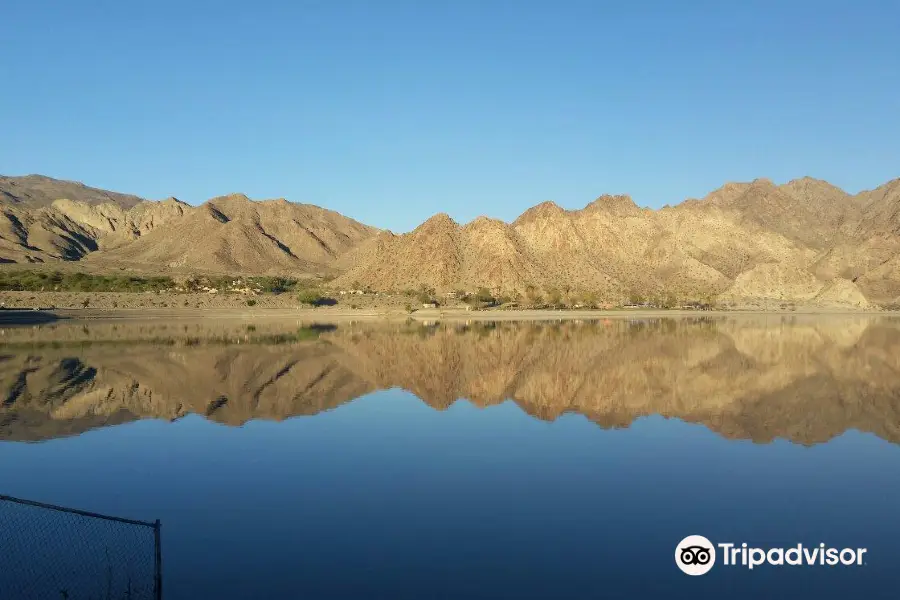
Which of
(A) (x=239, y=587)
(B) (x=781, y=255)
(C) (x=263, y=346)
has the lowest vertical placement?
(A) (x=239, y=587)

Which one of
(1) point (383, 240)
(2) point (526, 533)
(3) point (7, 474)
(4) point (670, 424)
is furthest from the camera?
(1) point (383, 240)

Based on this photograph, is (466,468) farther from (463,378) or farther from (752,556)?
(463,378)

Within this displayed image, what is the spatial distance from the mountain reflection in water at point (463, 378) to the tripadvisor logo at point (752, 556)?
10.1 meters

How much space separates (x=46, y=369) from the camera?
1442 inches

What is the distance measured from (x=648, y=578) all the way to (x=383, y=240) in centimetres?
17001

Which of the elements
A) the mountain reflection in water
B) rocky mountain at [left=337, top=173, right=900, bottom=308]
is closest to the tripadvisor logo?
the mountain reflection in water

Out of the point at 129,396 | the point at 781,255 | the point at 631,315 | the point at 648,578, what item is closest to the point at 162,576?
the point at 648,578

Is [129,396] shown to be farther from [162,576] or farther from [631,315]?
[631,315]

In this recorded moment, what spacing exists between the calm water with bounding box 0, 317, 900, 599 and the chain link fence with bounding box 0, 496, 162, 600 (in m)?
0.45

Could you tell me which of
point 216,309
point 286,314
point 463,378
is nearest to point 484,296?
point 286,314

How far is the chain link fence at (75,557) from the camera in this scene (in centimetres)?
1064

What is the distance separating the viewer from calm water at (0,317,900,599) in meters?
11.7

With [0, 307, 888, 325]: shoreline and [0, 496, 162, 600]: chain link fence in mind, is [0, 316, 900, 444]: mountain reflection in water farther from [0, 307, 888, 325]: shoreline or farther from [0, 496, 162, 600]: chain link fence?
[0, 307, 888, 325]: shoreline

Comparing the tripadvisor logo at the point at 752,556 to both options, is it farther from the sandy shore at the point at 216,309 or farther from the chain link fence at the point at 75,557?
the sandy shore at the point at 216,309
